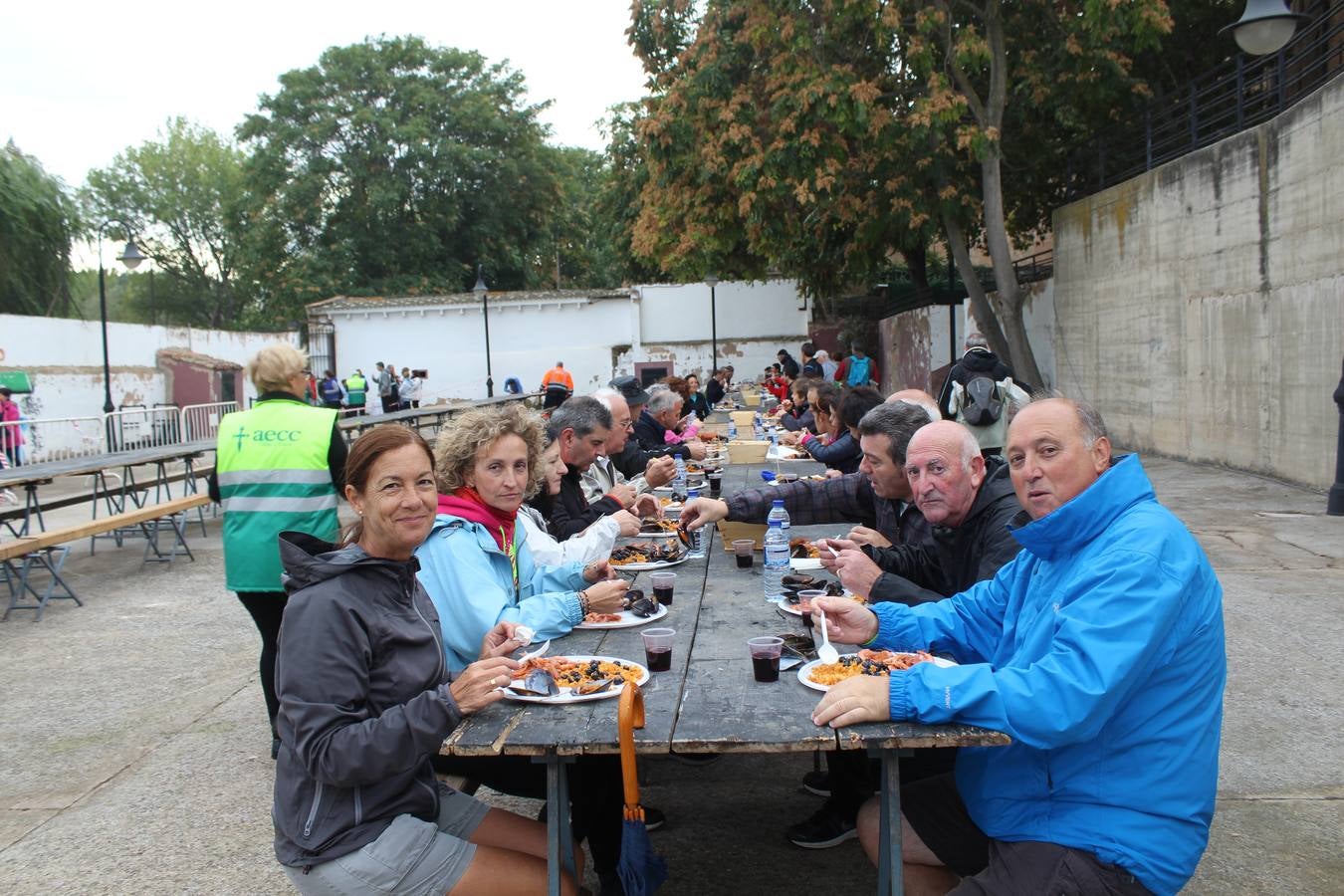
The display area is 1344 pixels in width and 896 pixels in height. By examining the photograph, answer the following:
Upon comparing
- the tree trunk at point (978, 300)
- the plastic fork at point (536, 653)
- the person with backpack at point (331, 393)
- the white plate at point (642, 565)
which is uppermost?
the tree trunk at point (978, 300)

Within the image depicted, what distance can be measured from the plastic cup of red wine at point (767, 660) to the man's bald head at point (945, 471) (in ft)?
3.18

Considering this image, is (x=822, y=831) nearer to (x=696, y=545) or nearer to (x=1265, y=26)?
(x=696, y=545)

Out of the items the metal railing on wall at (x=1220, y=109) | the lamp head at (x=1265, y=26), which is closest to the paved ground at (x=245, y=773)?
the lamp head at (x=1265, y=26)

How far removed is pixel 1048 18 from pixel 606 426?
44.2 ft

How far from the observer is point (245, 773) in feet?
14.8

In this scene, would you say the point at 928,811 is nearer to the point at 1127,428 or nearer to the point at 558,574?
the point at 558,574

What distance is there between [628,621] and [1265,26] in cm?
848

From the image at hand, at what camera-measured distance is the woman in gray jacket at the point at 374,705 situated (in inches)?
86.9

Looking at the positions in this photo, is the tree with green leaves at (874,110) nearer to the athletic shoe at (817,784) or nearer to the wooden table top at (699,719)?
the athletic shoe at (817,784)

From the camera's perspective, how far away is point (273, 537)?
4.52 m

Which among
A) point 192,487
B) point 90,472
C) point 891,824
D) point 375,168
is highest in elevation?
point 375,168

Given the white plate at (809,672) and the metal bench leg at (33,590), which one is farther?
the metal bench leg at (33,590)

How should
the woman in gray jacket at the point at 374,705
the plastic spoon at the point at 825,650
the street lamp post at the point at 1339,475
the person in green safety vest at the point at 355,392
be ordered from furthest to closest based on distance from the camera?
the person in green safety vest at the point at 355,392, the street lamp post at the point at 1339,475, the plastic spoon at the point at 825,650, the woman in gray jacket at the point at 374,705

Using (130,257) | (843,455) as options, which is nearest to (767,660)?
Answer: (843,455)
